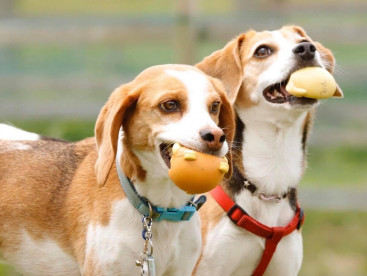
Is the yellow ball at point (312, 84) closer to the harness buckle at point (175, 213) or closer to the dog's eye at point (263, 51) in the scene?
the dog's eye at point (263, 51)

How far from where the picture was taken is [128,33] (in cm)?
989

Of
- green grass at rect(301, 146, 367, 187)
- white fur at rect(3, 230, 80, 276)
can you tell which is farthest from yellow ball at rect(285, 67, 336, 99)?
green grass at rect(301, 146, 367, 187)

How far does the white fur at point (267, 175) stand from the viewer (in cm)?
554

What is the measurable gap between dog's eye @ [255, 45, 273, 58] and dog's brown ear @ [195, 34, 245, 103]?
124 millimetres

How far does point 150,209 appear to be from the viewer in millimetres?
4957

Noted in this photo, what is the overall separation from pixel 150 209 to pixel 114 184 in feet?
0.80

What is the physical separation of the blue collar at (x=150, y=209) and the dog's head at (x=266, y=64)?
2.93ft

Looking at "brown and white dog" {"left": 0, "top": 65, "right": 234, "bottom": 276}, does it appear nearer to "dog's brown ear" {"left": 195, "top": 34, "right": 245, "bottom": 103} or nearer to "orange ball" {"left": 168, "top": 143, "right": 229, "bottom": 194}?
"orange ball" {"left": 168, "top": 143, "right": 229, "bottom": 194}

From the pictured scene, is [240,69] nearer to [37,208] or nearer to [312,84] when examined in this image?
[312,84]

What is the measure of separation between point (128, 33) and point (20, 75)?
163cm

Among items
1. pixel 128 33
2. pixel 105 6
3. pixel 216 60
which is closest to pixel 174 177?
pixel 216 60

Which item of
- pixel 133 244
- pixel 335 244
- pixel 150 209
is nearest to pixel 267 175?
pixel 150 209

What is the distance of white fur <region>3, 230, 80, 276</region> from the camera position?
5.23 meters

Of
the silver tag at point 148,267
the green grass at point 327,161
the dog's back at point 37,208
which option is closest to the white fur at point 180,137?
the silver tag at point 148,267
